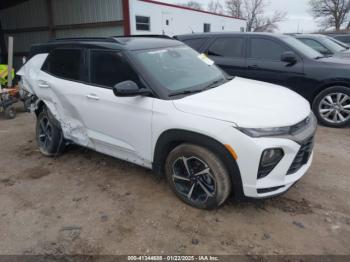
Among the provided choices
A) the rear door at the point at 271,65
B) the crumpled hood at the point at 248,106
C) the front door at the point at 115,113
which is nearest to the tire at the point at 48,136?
the front door at the point at 115,113

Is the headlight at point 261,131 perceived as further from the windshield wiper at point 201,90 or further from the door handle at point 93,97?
the door handle at point 93,97

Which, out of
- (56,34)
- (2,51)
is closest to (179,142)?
(56,34)

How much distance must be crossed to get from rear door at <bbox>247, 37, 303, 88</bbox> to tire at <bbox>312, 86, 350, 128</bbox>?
1.83 feet

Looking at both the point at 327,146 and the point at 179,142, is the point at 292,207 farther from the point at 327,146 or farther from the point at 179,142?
the point at 327,146

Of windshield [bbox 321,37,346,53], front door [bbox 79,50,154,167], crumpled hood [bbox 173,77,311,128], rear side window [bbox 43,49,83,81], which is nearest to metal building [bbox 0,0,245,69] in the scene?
windshield [bbox 321,37,346,53]

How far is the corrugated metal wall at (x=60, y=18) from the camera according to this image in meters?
12.0

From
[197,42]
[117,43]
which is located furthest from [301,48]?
[117,43]

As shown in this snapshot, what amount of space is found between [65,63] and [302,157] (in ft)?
10.7

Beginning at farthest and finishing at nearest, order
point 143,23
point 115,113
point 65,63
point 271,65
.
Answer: point 143,23 < point 271,65 < point 65,63 < point 115,113

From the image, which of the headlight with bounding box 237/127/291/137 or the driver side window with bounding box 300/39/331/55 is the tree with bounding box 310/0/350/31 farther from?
the headlight with bounding box 237/127/291/137

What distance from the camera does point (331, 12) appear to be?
44781 millimetres

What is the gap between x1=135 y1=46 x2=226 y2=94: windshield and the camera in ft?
11.0

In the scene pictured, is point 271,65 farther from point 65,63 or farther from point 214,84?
point 65,63

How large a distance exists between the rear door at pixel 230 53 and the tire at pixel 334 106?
62.3 inches
